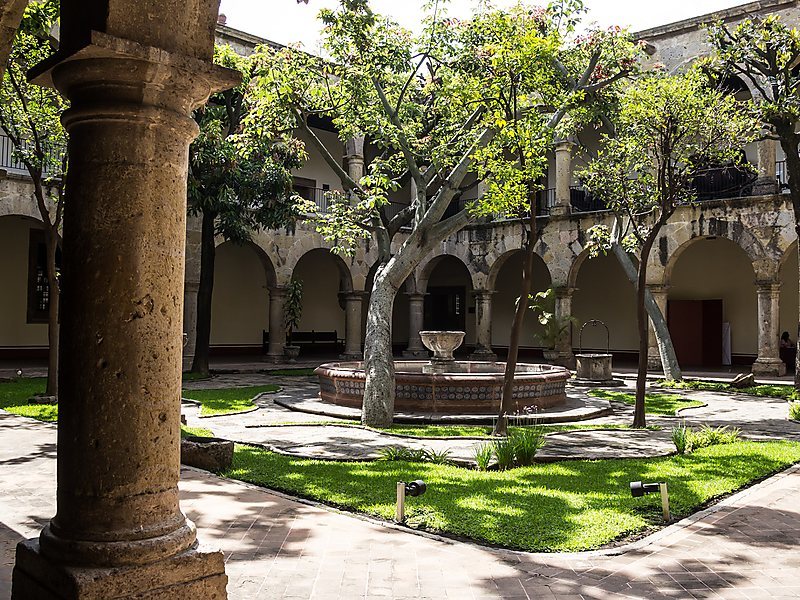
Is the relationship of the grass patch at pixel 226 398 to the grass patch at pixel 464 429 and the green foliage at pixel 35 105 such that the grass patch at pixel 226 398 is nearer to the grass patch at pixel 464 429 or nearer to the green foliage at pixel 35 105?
the grass patch at pixel 464 429


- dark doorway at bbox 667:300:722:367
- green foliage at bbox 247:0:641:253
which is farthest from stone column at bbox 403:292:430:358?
green foliage at bbox 247:0:641:253

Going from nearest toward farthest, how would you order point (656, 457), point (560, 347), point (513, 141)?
point (656, 457), point (513, 141), point (560, 347)

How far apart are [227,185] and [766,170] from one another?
40.9ft

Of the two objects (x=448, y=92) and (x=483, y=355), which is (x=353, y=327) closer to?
(x=483, y=355)

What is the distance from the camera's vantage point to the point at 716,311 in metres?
21.6

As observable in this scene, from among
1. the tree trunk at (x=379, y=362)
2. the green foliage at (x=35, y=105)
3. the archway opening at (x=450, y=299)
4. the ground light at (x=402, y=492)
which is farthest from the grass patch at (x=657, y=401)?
the archway opening at (x=450, y=299)

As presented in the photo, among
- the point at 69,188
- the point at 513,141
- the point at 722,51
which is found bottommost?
the point at 69,188

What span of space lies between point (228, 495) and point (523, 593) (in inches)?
109

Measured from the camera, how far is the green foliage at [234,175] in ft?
50.9

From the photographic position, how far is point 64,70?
278 cm

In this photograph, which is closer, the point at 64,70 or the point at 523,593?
the point at 64,70

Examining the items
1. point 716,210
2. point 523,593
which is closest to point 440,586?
point 523,593

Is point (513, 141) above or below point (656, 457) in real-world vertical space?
above

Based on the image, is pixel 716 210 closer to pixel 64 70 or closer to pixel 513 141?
pixel 513 141
